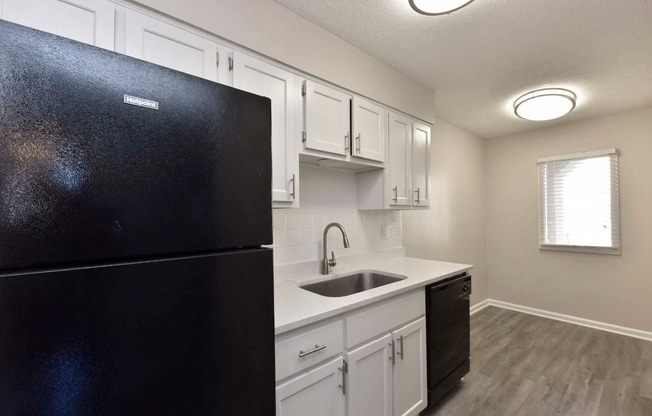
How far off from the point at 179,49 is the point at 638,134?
427cm

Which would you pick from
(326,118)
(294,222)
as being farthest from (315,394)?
(326,118)

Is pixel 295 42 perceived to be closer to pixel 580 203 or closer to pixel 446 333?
pixel 446 333

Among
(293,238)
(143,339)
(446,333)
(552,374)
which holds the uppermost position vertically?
(293,238)

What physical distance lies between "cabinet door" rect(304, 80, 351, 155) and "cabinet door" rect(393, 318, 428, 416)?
116 cm

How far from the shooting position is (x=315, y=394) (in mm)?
1293

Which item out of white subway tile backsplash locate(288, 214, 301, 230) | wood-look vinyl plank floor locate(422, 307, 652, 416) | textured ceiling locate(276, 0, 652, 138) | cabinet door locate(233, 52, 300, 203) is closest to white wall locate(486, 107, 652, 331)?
wood-look vinyl plank floor locate(422, 307, 652, 416)

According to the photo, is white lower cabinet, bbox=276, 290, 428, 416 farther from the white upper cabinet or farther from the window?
the window

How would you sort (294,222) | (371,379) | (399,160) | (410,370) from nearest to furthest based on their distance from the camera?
1. (371,379)
2. (410,370)
3. (294,222)
4. (399,160)

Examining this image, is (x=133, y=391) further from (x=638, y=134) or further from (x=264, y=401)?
(x=638, y=134)

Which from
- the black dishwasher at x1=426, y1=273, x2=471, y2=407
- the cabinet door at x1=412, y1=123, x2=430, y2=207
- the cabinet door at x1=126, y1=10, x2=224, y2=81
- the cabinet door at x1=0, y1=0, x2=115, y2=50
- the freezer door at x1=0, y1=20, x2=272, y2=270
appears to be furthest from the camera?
the cabinet door at x1=412, y1=123, x2=430, y2=207

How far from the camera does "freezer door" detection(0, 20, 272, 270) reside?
0.53m

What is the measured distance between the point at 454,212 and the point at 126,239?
3.62 metres

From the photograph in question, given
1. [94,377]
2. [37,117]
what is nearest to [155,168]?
[37,117]

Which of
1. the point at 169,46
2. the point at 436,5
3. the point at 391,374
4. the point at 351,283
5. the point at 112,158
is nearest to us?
the point at 112,158
